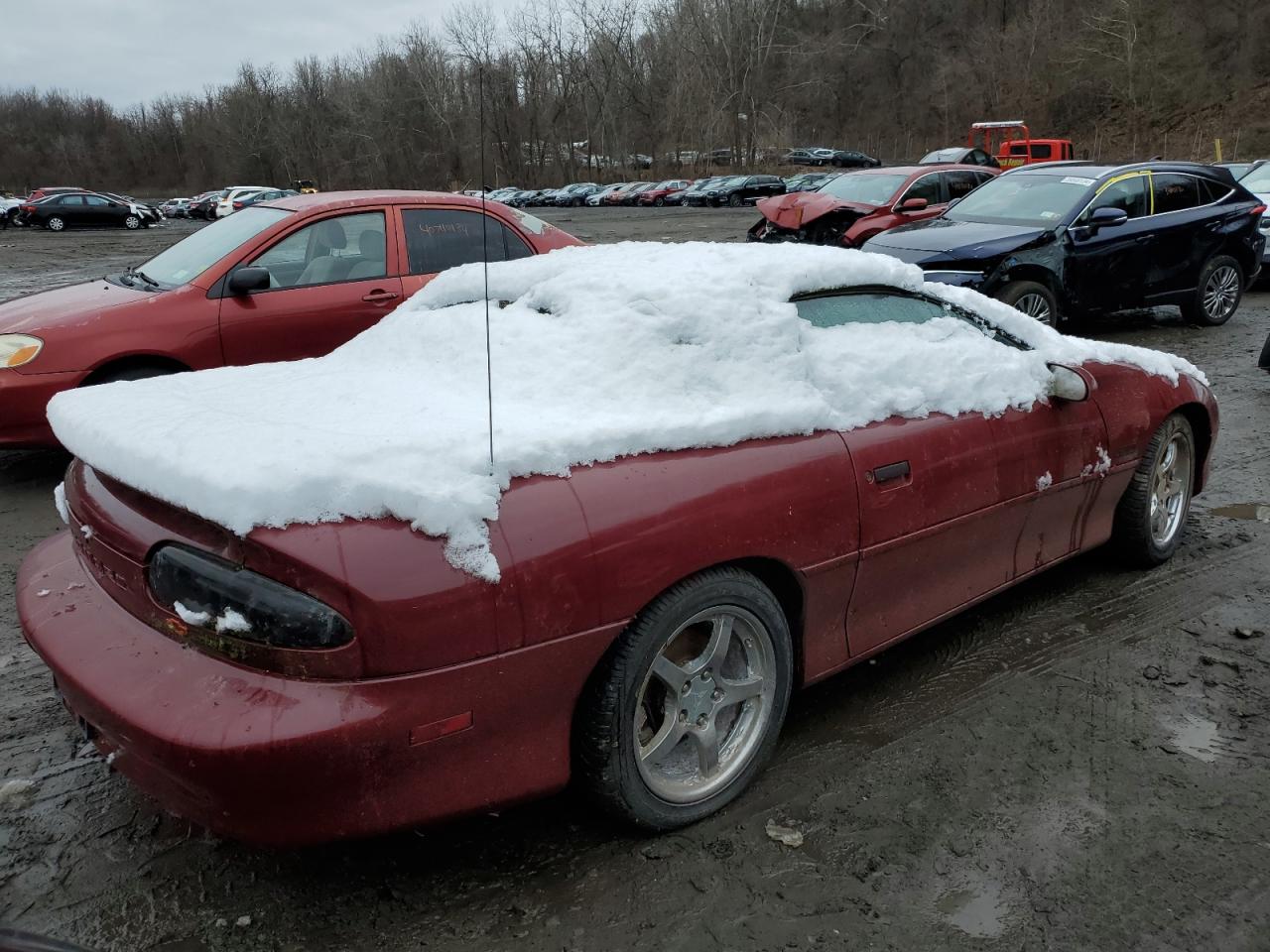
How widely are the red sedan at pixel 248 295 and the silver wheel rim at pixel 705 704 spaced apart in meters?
3.99

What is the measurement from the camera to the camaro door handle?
9.07 feet

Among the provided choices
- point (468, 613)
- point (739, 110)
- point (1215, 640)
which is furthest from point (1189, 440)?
point (739, 110)

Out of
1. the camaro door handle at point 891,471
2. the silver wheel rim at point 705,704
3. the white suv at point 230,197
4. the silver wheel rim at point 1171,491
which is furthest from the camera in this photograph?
the white suv at point 230,197

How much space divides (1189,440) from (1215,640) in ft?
3.61

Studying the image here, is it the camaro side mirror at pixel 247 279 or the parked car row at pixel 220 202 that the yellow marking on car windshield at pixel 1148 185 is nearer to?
the camaro side mirror at pixel 247 279

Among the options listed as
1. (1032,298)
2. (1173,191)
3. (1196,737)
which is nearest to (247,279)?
(1196,737)

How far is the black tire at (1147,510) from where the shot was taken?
3926mm

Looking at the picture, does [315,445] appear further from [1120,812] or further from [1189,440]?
[1189,440]

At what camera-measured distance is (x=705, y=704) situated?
2520mm

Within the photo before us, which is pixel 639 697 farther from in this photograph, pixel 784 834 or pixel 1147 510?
pixel 1147 510

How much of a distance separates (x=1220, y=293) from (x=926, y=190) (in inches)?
176

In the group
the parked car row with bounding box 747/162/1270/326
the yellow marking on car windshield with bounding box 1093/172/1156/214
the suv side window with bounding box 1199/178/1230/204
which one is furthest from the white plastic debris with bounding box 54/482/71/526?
the suv side window with bounding box 1199/178/1230/204

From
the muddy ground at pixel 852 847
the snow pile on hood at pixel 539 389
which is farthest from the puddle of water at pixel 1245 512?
the snow pile on hood at pixel 539 389

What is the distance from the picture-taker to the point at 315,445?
213 centimetres
